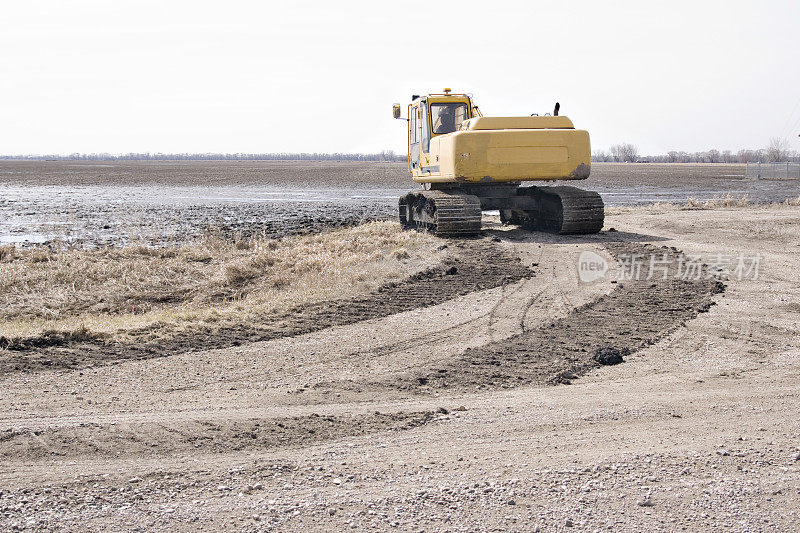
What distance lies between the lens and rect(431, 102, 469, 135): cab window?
67.1 ft

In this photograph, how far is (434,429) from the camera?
233 inches

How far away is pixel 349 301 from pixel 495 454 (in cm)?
601

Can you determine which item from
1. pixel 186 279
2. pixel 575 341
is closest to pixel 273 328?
pixel 575 341

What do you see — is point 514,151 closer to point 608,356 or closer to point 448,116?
point 448,116

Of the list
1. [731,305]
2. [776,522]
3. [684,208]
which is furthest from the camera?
[684,208]

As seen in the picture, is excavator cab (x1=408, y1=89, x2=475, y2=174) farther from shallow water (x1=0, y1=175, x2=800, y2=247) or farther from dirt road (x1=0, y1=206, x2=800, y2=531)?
dirt road (x1=0, y1=206, x2=800, y2=531)

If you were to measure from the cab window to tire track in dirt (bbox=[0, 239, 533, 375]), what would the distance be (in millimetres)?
7271

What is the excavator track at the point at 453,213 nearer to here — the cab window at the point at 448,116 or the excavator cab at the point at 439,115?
the excavator cab at the point at 439,115

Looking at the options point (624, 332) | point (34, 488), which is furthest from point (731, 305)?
point (34, 488)

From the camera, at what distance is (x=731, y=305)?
10.3 m

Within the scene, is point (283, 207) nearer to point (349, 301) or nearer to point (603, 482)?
point (349, 301)

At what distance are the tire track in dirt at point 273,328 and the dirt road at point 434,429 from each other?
0.27 metres

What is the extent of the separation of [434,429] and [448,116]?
1557cm

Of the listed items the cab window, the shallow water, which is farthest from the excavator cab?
the shallow water
